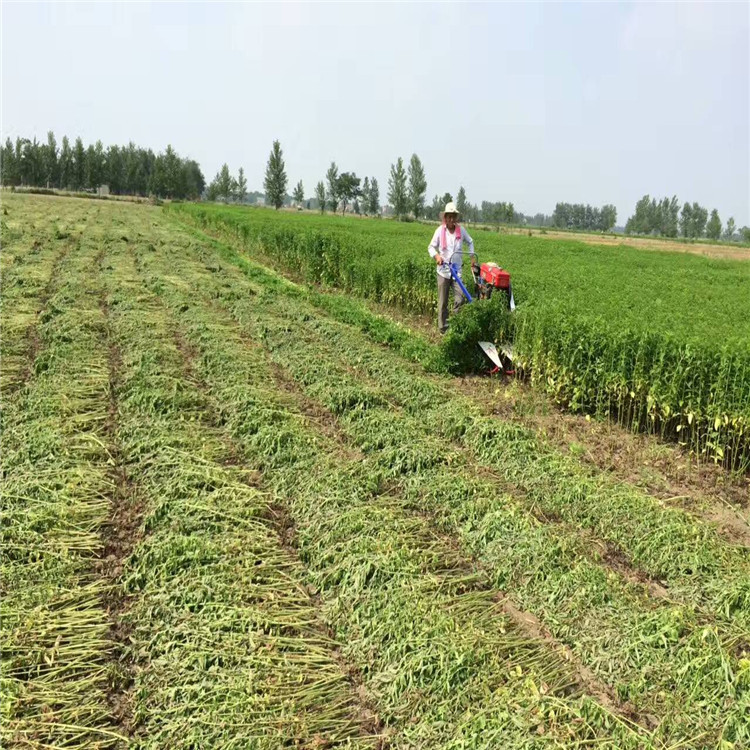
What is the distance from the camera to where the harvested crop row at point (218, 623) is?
2934 mm

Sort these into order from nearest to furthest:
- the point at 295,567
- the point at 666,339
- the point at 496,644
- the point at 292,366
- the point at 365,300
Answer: the point at 496,644
the point at 295,567
the point at 666,339
the point at 292,366
the point at 365,300

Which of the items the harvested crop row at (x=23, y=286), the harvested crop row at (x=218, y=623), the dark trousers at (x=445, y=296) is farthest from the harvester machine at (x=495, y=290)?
the harvested crop row at (x=23, y=286)

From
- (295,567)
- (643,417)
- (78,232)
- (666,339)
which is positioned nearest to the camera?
(295,567)

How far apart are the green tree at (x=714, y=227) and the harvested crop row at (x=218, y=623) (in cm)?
10960

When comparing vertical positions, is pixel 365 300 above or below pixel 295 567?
above

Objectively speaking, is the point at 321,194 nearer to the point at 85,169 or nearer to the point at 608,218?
the point at 85,169

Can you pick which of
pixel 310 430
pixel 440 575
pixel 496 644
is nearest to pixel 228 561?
pixel 440 575

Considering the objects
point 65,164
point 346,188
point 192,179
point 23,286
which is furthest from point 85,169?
point 23,286

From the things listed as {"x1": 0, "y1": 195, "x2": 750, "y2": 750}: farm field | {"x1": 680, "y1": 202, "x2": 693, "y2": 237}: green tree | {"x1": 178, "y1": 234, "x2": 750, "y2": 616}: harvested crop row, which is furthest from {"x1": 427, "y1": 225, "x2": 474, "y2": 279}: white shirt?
{"x1": 680, "y1": 202, "x2": 693, "y2": 237}: green tree

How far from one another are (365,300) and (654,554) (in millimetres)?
11054

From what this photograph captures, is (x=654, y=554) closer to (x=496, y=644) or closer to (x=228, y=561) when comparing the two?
(x=496, y=644)

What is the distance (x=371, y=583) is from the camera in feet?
12.9

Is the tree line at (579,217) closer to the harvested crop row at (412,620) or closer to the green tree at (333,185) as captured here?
the green tree at (333,185)

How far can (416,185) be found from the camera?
81.6 meters
